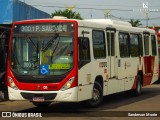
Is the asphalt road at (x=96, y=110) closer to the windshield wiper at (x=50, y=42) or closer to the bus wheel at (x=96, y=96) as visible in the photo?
the bus wheel at (x=96, y=96)

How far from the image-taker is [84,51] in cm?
1450

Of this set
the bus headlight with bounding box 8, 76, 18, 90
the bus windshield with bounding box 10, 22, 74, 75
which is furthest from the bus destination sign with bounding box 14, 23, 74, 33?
the bus headlight with bounding box 8, 76, 18, 90

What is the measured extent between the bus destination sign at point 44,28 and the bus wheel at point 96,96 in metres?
2.29

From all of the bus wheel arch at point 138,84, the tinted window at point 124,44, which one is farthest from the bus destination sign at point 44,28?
the bus wheel arch at point 138,84

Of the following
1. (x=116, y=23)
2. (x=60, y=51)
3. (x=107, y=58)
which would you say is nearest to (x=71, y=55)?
(x=60, y=51)

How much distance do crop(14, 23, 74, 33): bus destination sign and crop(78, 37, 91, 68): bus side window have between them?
A: 0.50 meters

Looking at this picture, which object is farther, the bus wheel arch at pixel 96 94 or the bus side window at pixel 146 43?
the bus side window at pixel 146 43

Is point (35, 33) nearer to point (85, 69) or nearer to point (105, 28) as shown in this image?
point (85, 69)

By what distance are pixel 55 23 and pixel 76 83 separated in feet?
6.32

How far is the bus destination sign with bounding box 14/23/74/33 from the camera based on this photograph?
1414 centimetres

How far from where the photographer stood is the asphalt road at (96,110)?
43.4ft

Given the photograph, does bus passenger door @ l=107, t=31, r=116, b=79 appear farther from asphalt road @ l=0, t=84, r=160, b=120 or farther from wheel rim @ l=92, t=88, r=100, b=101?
wheel rim @ l=92, t=88, r=100, b=101

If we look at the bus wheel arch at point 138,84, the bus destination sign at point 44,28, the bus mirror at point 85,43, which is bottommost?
the bus wheel arch at point 138,84

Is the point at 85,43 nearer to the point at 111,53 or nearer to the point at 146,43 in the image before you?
the point at 111,53
